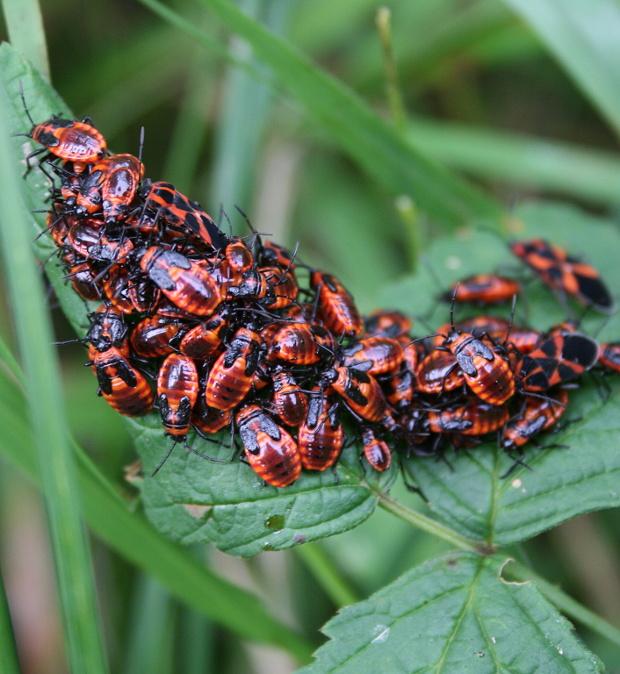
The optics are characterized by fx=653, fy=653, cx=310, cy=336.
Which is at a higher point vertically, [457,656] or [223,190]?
[223,190]

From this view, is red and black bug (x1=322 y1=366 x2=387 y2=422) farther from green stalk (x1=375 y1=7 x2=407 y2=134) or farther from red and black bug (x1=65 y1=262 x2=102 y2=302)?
green stalk (x1=375 y1=7 x2=407 y2=134)

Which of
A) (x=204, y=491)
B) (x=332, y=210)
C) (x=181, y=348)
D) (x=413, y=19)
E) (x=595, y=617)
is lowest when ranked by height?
(x=595, y=617)

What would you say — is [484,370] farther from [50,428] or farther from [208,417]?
[50,428]

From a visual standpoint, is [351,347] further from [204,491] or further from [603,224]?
[603,224]

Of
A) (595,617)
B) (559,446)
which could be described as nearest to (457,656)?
(595,617)

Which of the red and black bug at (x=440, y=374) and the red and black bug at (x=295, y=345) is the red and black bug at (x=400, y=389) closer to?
the red and black bug at (x=440, y=374)

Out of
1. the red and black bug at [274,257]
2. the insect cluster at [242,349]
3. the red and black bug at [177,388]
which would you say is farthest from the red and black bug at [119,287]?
the red and black bug at [274,257]
